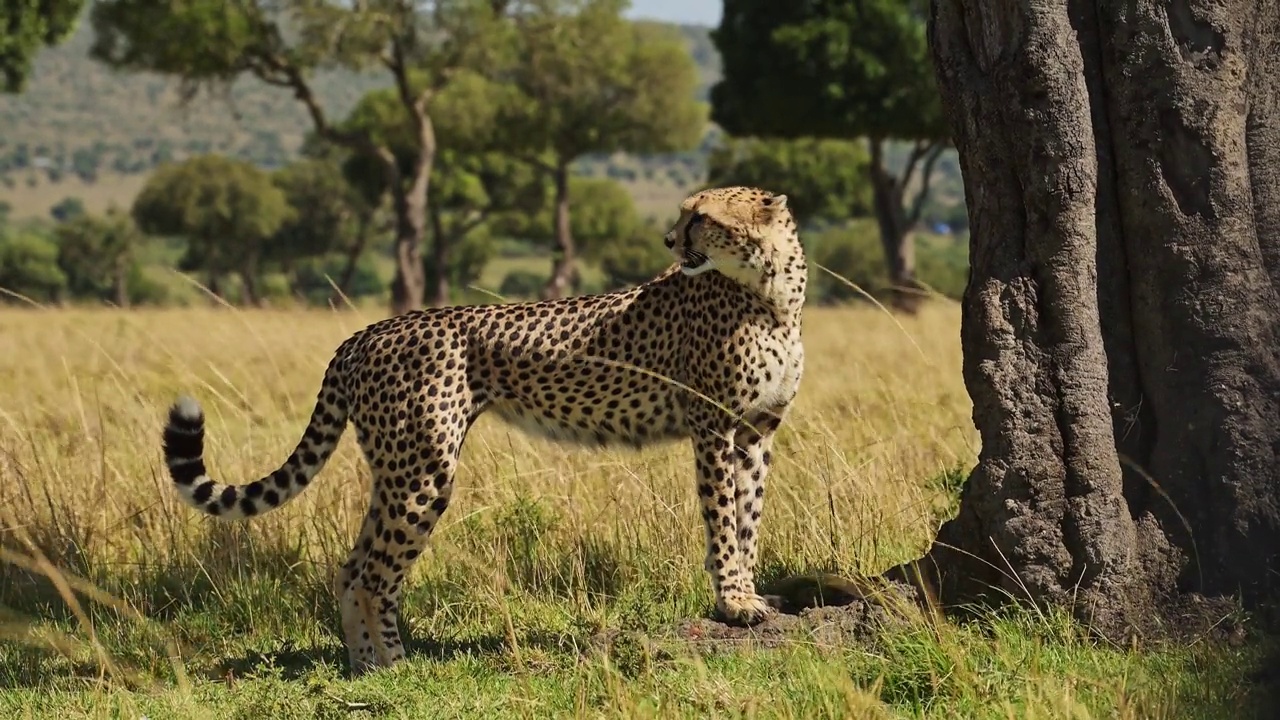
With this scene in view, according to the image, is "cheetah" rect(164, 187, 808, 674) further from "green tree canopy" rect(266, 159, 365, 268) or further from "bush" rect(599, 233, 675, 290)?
"bush" rect(599, 233, 675, 290)

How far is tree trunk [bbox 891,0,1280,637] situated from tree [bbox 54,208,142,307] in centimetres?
6139

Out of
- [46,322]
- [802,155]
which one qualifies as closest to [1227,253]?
[46,322]

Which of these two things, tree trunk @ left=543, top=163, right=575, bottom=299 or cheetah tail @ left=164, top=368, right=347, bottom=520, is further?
tree trunk @ left=543, top=163, right=575, bottom=299

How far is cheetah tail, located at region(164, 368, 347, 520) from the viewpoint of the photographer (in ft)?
13.7

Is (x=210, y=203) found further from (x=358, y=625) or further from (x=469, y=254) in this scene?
(x=358, y=625)

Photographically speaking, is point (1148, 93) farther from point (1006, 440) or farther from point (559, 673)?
point (559, 673)

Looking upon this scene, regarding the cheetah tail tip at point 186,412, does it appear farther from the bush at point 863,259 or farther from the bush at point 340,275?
the bush at point 340,275

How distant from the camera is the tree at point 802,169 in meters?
46.8

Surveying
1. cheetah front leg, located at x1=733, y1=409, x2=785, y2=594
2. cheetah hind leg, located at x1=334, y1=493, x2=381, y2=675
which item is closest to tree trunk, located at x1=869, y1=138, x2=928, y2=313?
cheetah front leg, located at x1=733, y1=409, x2=785, y2=594

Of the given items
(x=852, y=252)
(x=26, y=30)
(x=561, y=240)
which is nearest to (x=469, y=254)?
(x=852, y=252)

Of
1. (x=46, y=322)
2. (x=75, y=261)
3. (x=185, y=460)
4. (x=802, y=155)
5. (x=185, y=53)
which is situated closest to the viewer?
(x=185, y=460)

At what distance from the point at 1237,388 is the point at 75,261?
6468 cm

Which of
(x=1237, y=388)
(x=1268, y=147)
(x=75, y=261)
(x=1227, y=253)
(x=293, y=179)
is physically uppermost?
(x=1268, y=147)

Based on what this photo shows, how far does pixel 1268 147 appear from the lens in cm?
396
